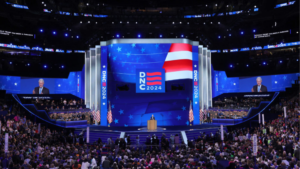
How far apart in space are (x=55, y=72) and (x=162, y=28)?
56.2 ft

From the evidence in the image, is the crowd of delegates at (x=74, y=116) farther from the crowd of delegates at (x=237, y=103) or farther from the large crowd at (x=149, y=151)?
the crowd of delegates at (x=237, y=103)

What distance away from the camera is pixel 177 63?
34.7 metres

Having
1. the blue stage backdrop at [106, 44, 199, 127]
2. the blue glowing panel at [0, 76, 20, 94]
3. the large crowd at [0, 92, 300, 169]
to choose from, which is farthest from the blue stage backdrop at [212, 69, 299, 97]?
the blue glowing panel at [0, 76, 20, 94]

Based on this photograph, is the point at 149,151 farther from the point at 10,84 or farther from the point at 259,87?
the point at 259,87

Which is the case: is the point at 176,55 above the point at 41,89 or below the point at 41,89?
above

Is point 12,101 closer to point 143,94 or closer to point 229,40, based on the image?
point 143,94

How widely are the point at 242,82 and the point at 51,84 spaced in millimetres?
30084

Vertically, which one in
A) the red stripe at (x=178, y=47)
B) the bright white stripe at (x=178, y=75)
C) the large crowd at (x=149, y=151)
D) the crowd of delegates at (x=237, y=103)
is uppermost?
the red stripe at (x=178, y=47)

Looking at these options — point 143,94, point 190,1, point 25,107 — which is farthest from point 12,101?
point 190,1

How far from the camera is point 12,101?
31109 millimetres

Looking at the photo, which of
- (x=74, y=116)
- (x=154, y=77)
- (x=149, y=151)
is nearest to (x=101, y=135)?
(x=74, y=116)

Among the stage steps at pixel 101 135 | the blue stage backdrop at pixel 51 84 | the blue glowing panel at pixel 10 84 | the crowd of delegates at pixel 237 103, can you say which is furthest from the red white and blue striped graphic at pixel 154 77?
the blue glowing panel at pixel 10 84

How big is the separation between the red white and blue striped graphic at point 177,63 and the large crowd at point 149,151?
10906 millimetres

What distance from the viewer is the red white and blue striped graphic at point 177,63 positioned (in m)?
34.7
